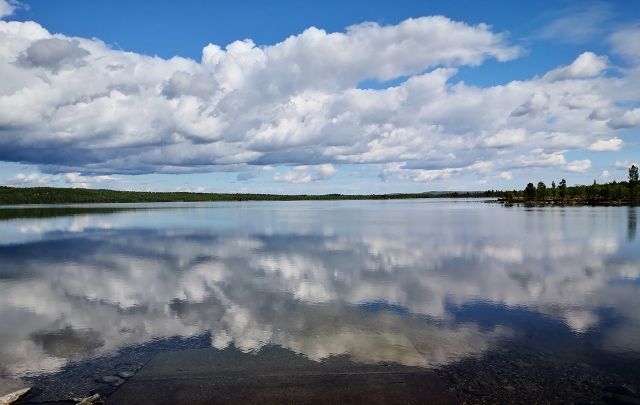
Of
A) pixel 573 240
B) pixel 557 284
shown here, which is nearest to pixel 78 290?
pixel 557 284

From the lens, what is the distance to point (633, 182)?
14875cm

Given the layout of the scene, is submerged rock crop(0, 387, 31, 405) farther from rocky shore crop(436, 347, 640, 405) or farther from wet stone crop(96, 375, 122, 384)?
rocky shore crop(436, 347, 640, 405)

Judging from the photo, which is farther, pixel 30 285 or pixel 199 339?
pixel 30 285

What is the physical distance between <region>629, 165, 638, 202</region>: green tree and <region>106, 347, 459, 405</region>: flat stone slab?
165 meters

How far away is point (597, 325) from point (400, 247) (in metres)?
22.7

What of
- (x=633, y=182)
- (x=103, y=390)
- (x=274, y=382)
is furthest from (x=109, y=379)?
(x=633, y=182)

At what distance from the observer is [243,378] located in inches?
420

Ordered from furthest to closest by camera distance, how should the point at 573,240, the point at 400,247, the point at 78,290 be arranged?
the point at 573,240 → the point at 400,247 → the point at 78,290

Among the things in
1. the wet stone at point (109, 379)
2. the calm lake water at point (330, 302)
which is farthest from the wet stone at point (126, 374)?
the calm lake water at point (330, 302)

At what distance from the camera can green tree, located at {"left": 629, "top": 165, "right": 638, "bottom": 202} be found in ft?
476

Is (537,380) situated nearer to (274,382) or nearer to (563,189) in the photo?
(274,382)

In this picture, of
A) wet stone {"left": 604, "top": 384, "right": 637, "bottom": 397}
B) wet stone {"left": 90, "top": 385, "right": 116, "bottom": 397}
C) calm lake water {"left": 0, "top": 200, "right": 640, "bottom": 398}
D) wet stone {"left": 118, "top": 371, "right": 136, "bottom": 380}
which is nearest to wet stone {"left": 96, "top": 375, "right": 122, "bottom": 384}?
wet stone {"left": 118, "top": 371, "right": 136, "bottom": 380}

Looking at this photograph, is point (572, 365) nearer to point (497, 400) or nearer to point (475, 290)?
point (497, 400)

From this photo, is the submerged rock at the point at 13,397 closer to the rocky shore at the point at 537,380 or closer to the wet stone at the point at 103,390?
the wet stone at the point at 103,390
